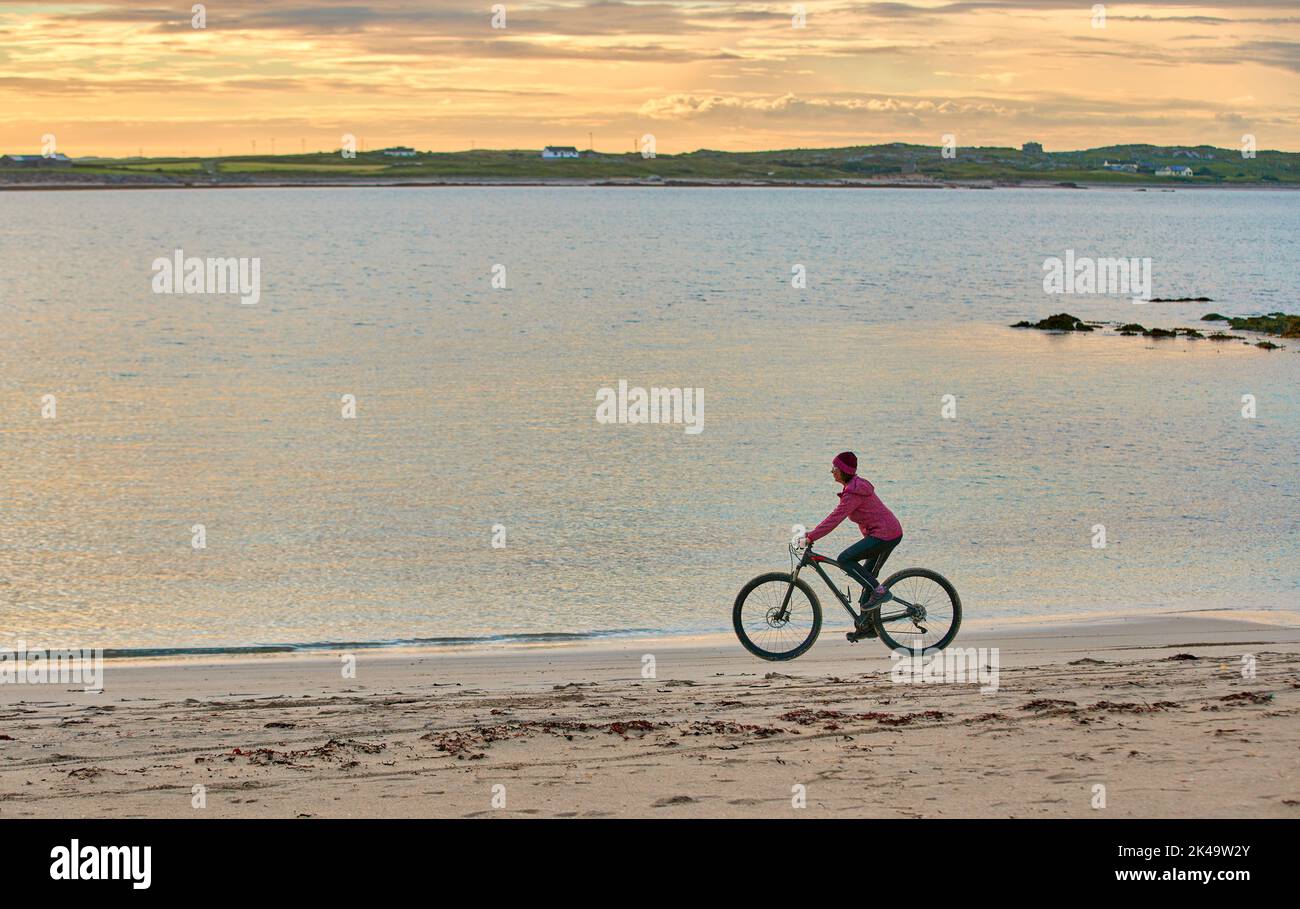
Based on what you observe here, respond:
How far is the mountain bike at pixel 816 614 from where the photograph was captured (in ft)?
45.4

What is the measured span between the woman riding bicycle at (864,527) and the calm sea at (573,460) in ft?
10.2

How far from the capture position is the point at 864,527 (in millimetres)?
13461

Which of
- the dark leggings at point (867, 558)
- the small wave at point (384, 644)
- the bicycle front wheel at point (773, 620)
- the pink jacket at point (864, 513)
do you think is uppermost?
the pink jacket at point (864, 513)

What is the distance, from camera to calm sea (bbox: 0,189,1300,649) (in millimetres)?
18062

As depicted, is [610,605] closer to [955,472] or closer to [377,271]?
[955,472]

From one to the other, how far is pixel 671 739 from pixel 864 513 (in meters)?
3.91

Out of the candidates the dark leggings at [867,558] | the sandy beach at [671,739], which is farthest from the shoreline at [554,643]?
the dark leggings at [867,558]

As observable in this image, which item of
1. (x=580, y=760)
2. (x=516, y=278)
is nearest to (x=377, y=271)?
(x=516, y=278)

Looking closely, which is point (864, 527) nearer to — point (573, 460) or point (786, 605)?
point (786, 605)

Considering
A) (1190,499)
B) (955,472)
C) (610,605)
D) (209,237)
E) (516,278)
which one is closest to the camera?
(610,605)

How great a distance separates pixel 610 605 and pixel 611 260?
282 feet

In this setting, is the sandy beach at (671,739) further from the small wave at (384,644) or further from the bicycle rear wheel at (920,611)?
the small wave at (384,644)

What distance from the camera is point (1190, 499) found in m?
24.7

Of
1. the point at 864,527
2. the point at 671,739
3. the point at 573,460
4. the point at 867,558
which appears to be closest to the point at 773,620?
the point at 867,558
